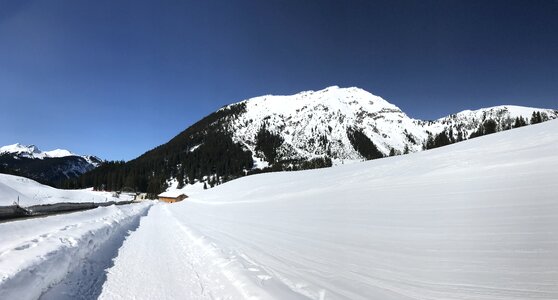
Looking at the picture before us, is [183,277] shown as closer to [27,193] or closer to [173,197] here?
[27,193]

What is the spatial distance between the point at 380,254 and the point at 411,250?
0.70 meters

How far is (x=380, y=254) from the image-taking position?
7910 mm

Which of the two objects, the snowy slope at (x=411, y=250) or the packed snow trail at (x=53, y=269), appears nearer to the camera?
the packed snow trail at (x=53, y=269)

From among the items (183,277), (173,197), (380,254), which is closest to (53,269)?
(183,277)

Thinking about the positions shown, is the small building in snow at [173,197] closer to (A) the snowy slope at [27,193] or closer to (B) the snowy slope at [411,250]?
(A) the snowy slope at [27,193]

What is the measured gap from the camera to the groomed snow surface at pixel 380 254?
18.0 feet

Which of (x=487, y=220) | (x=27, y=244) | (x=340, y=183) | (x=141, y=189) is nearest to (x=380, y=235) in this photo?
(x=487, y=220)

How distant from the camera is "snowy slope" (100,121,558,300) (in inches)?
217

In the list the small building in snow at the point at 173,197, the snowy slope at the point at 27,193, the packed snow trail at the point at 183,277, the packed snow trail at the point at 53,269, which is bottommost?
the packed snow trail at the point at 183,277

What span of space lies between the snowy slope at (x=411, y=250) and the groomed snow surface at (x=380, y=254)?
3 centimetres

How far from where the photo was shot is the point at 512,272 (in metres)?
5.25

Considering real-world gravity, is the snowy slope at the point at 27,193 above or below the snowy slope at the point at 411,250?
above

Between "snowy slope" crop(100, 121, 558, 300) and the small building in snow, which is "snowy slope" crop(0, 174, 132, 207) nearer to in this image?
the small building in snow

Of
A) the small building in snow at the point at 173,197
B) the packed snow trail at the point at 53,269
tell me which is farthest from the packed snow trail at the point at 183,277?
the small building in snow at the point at 173,197
